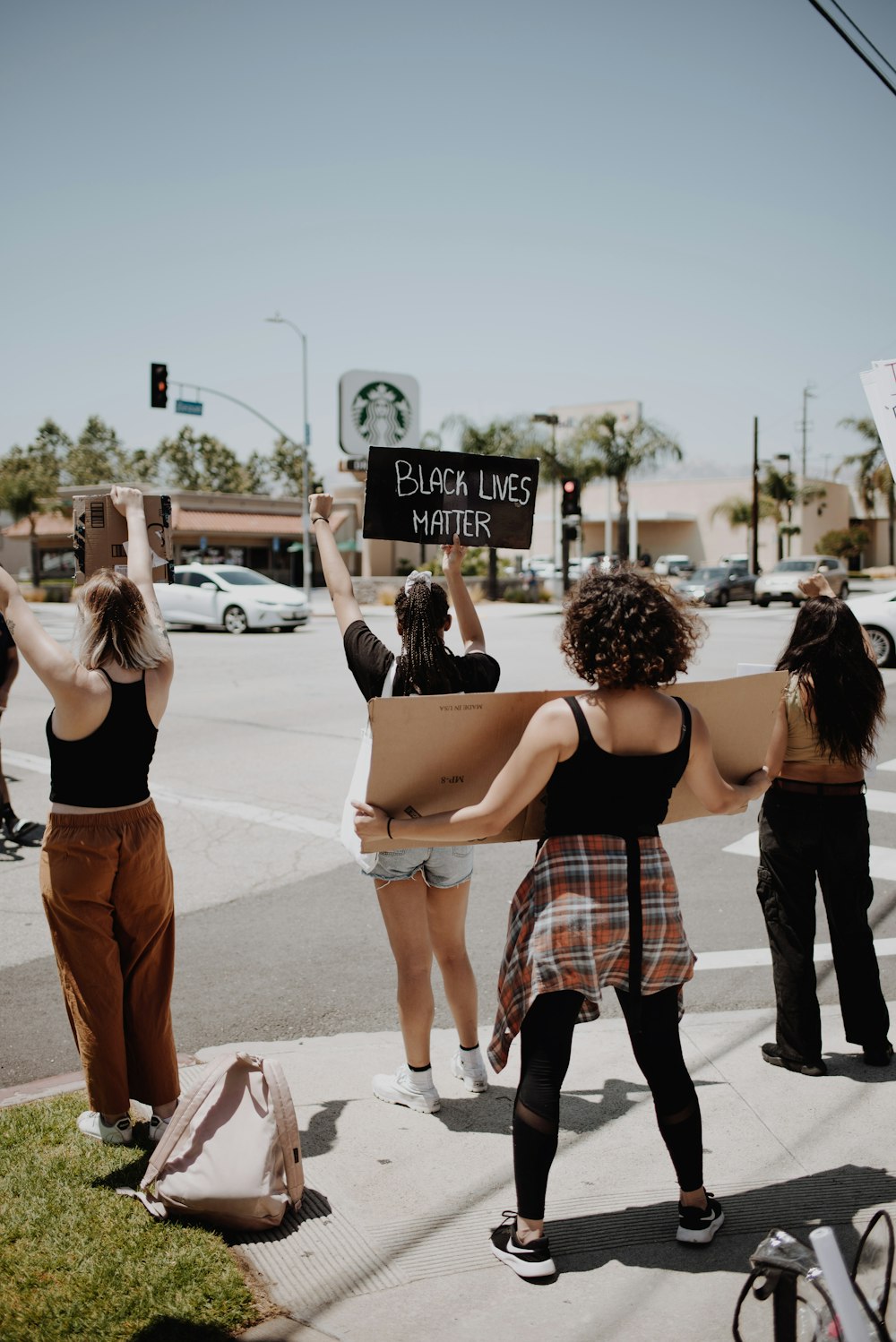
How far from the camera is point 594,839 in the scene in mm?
2699

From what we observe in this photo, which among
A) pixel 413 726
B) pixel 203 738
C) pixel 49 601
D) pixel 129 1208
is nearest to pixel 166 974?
pixel 129 1208

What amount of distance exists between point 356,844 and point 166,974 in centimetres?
76

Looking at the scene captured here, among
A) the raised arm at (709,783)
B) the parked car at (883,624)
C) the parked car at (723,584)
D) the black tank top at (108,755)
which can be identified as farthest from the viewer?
the parked car at (723,584)

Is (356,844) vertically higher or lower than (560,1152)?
higher

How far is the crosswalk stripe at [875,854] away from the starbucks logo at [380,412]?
96.1 ft

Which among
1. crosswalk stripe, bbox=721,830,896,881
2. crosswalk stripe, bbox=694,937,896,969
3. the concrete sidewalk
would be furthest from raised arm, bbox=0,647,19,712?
crosswalk stripe, bbox=721,830,896,881

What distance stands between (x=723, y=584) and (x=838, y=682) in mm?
35334

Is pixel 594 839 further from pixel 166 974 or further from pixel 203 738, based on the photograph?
pixel 203 738

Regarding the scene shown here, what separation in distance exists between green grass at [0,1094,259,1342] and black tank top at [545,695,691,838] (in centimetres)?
143

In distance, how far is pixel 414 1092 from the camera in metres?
3.63

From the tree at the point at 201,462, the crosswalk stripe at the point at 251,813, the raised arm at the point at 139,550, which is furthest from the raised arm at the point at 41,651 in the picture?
the tree at the point at 201,462

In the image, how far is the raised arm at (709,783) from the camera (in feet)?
9.10

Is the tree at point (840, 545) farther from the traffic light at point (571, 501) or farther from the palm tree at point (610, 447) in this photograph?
the traffic light at point (571, 501)

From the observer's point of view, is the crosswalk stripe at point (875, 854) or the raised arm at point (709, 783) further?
the crosswalk stripe at point (875, 854)
